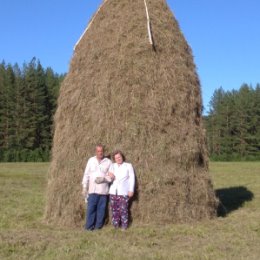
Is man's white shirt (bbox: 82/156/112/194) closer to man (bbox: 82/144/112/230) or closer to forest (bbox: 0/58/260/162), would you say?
man (bbox: 82/144/112/230)

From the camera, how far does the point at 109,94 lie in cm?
1118

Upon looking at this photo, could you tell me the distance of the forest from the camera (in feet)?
208

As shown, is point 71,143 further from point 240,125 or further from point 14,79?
point 240,125

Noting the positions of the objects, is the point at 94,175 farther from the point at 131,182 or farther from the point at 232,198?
the point at 232,198

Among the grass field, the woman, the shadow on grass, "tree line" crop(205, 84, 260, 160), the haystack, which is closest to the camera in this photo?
the grass field

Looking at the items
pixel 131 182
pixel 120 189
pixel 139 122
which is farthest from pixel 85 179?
pixel 139 122

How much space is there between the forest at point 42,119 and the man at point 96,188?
42972 mm

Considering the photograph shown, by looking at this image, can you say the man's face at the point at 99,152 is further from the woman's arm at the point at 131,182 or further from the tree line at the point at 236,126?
the tree line at the point at 236,126

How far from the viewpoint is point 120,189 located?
10.5 metres

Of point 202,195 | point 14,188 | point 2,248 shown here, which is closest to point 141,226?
point 202,195

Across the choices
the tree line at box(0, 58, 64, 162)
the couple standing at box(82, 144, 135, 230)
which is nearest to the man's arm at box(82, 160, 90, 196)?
the couple standing at box(82, 144, 135, 230)

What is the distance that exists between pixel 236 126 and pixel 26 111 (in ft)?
98.8

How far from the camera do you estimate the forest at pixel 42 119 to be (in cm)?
6341

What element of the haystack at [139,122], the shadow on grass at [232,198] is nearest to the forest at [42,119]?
the shadow on grass at [232,198]
